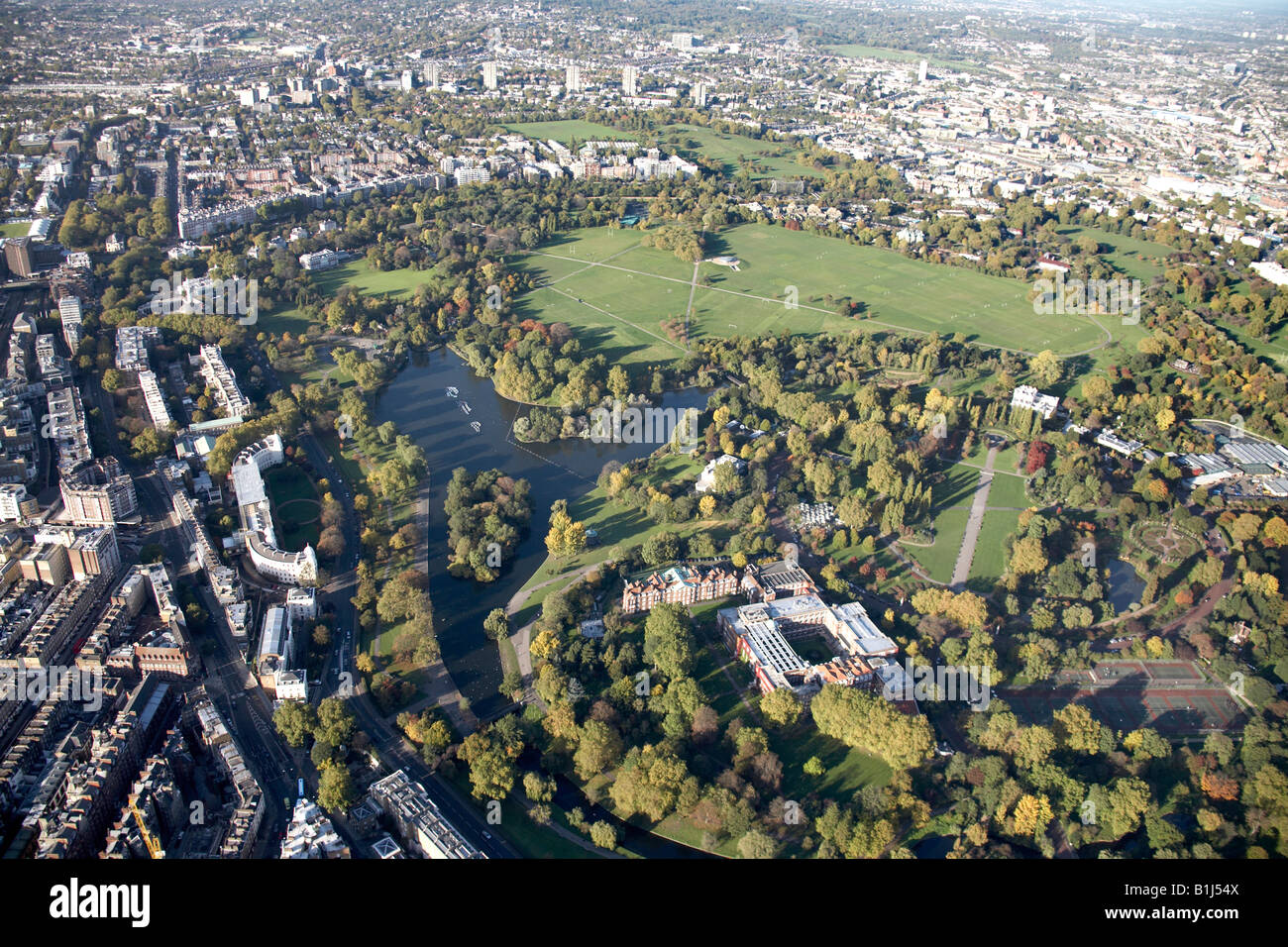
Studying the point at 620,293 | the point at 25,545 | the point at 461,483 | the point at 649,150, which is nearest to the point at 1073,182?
the point at 649,150

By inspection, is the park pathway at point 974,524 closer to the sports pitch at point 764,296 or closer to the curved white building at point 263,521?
the sports pitch at point 764,296

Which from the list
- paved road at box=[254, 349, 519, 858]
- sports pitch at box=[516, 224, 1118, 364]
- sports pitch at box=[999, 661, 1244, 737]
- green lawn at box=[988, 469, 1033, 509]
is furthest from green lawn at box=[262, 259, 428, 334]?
sports pitch at box=[999, 661, 1244, 737]

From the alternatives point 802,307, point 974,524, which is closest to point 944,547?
point 974,524

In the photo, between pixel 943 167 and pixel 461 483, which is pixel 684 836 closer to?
pixel 461 483

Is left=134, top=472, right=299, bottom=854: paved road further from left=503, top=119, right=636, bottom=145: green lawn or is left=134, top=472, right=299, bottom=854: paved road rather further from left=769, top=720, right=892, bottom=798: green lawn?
left=503, top=119, right=636, bottom=145: green lawn

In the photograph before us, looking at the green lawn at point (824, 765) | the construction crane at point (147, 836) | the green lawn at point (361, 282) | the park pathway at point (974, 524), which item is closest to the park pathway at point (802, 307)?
the green lawn at point (361, 282)
